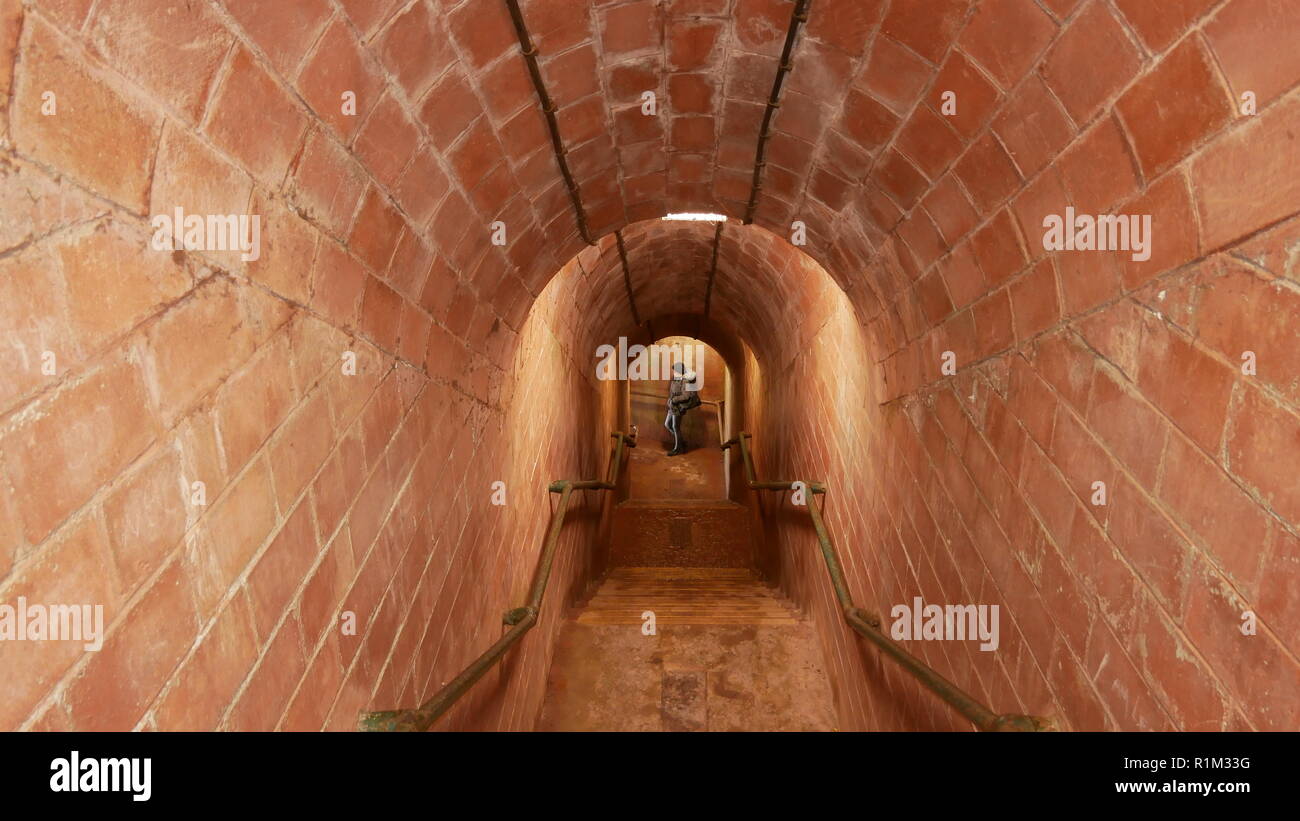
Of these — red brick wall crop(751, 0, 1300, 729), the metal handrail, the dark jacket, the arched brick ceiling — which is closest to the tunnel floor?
red brick wall crop(751, 0, 1300, 729)

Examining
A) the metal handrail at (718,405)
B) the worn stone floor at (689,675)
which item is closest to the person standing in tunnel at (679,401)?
the metal handrail at (718,405)

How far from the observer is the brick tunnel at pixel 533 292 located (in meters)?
0.87

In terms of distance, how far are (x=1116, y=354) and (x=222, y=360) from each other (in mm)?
1782

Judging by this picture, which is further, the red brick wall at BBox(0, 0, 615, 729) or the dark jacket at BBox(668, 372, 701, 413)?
the dark jacket at BBox(668, 372, 701, 413)

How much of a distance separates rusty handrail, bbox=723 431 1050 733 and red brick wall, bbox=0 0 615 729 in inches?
68.7

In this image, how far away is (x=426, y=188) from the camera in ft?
6.08

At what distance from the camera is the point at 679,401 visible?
49.5 ft

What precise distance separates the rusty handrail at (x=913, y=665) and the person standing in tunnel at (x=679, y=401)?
10010 millimetres

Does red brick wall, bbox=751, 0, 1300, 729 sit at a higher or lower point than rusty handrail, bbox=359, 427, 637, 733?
higher

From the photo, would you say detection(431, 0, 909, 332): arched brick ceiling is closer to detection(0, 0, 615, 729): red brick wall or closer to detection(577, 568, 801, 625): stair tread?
detection(0, 0, 615, 729): red brick wall

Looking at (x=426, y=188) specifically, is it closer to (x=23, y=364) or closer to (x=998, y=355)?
(x=23, y=364)

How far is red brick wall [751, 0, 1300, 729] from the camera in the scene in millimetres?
1035
